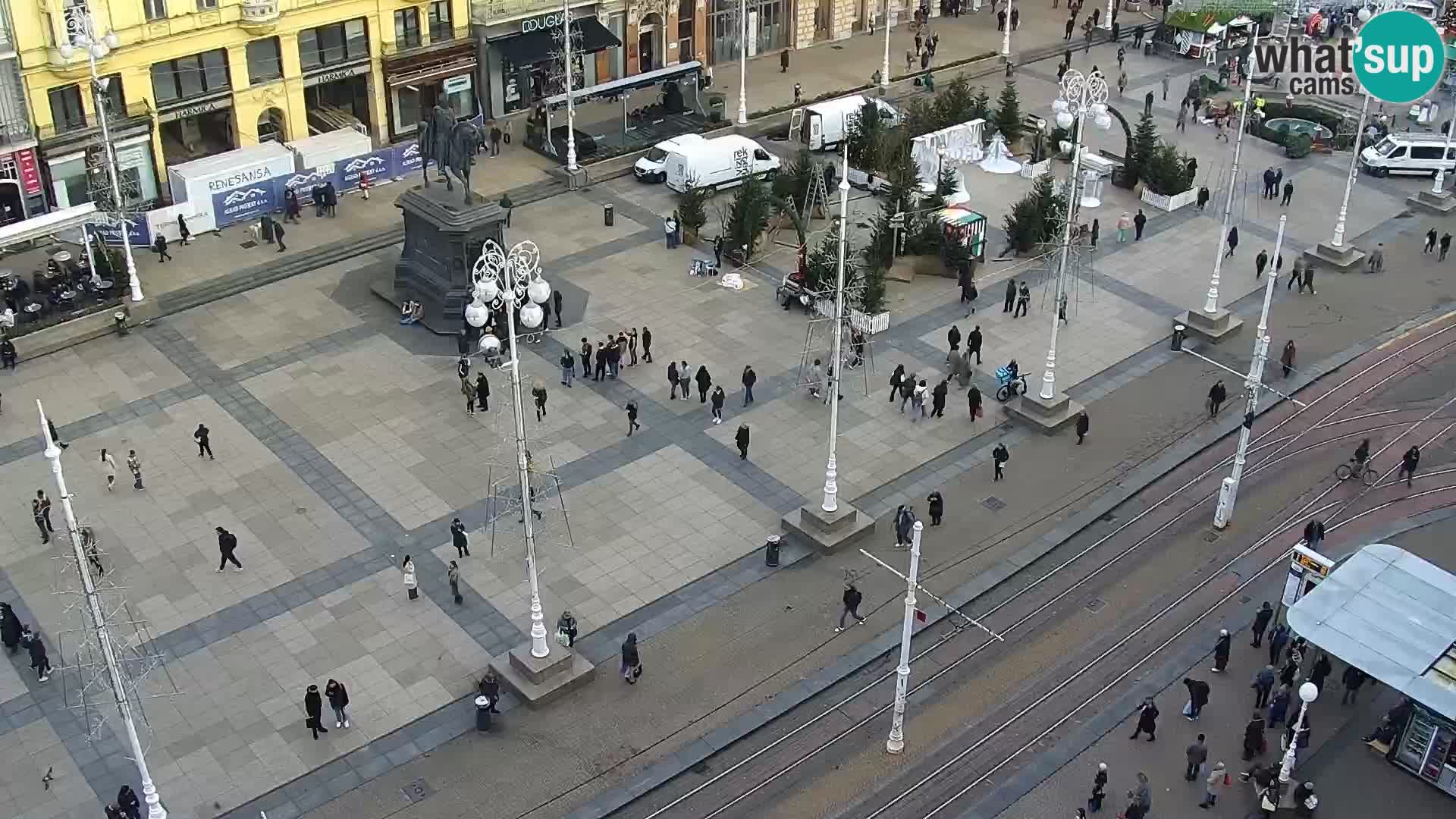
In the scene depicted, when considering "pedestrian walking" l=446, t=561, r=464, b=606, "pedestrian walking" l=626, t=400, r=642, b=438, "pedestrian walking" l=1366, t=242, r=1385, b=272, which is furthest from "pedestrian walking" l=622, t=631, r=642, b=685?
"pedestrian walking" l=1366, t=242, r=1385, b=272

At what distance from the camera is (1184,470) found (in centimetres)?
4209

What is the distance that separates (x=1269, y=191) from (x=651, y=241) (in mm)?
24805

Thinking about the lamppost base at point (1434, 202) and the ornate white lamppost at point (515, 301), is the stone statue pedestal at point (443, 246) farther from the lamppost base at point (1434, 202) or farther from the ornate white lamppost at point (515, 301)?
the lamppost base at point (1434, 202)

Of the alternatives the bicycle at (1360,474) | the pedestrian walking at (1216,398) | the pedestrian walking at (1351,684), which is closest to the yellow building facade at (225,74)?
the pedestrian walking at (1216,398)

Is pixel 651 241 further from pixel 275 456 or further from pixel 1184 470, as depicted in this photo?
pixel 1184 470

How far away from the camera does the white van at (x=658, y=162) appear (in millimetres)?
58656

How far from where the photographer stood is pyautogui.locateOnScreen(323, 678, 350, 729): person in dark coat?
31.4 metres

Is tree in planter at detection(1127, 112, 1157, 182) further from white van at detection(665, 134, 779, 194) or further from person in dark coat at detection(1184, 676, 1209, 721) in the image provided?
person in dark coat at detection(1184, 676, 1209, 721)

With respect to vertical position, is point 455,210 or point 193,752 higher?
point 455,210

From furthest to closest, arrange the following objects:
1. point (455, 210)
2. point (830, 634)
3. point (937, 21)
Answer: point (937, 21)
point (455, 210)
point (830, 634)

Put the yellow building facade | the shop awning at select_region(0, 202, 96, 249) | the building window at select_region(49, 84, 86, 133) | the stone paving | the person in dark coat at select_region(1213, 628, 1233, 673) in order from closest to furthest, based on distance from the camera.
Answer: the stone paving < the person in dark coat at select_region(1213, 628, 1233, 673) < the shop awning at select_region(0, 202, 96, 249) < the yellow building facade < the building window at select_region(49, 84, 86, 133)

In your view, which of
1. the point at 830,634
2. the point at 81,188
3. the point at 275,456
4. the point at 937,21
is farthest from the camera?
the point at 937,21

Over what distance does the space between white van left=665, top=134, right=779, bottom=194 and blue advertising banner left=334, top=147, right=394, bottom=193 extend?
10.8m

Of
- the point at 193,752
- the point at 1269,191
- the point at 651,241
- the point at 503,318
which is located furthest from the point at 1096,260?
the point at 193,752
